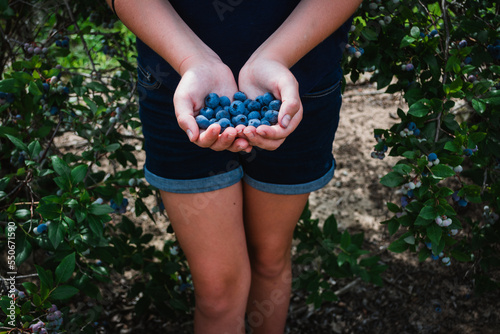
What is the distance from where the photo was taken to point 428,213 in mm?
1160

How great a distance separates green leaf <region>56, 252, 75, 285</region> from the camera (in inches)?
46.2

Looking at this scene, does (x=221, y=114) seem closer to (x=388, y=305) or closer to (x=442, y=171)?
(x=442, y=171)

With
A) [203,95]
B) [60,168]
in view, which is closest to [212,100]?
[203,95]

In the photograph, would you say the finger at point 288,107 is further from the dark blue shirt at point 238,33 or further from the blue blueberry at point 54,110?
the blue blueberry at point 54,110

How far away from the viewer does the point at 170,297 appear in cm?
171

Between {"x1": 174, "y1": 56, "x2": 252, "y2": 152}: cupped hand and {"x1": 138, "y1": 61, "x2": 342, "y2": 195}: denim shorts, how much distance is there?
0.37 feet

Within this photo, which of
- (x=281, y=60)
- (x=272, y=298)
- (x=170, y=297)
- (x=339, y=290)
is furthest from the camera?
(x=339, y=290)

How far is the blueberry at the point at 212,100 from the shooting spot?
99 centimetres

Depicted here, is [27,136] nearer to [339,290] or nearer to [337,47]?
[337,47]

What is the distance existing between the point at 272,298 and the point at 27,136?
1.03m

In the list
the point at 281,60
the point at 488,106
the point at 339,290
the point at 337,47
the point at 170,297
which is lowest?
the point at 339,290

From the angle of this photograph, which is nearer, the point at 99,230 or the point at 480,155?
the point at 99,230

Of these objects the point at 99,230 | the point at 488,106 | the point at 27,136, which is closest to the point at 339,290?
the point at 488,106

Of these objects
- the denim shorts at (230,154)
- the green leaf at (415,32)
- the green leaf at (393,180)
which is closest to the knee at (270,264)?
the denim shorts at (230,154)
